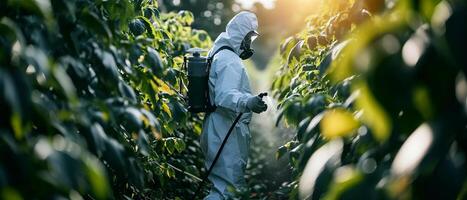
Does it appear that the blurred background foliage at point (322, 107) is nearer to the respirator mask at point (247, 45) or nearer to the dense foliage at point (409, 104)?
the dense foliage at point (409, 104)

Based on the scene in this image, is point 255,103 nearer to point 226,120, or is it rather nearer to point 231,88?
point 231,88

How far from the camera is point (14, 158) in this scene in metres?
1.62

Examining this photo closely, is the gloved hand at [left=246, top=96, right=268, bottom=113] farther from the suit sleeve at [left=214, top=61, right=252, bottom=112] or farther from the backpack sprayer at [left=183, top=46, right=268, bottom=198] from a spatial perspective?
the backpack sprayer at [left=183, top=46, right=268, bottom=198]

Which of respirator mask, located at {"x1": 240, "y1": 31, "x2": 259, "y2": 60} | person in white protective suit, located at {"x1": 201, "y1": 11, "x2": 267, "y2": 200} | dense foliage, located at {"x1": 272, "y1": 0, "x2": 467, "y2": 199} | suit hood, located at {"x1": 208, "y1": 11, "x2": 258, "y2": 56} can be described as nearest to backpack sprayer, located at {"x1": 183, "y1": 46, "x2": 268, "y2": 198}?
person in white protective suit, located at {"x1": 201, "y1": 11, "x2": 267, "y2": 200}

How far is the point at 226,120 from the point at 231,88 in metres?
0.38

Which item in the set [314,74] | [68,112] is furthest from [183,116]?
[68,112]

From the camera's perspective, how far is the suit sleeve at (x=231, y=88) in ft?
17.9

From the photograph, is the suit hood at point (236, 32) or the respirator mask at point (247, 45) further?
the respirator mask at point (247, 45)

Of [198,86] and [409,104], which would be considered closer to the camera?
[409,104]

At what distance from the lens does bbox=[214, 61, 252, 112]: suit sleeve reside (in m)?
5.45

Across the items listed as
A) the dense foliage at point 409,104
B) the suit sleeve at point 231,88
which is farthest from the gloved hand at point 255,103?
the dense foliage at point 409,104

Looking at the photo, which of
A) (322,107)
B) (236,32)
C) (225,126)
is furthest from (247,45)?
(322,107)

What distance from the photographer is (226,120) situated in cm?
586

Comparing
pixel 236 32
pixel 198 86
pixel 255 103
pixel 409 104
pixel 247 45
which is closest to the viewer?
pixel 409 104
